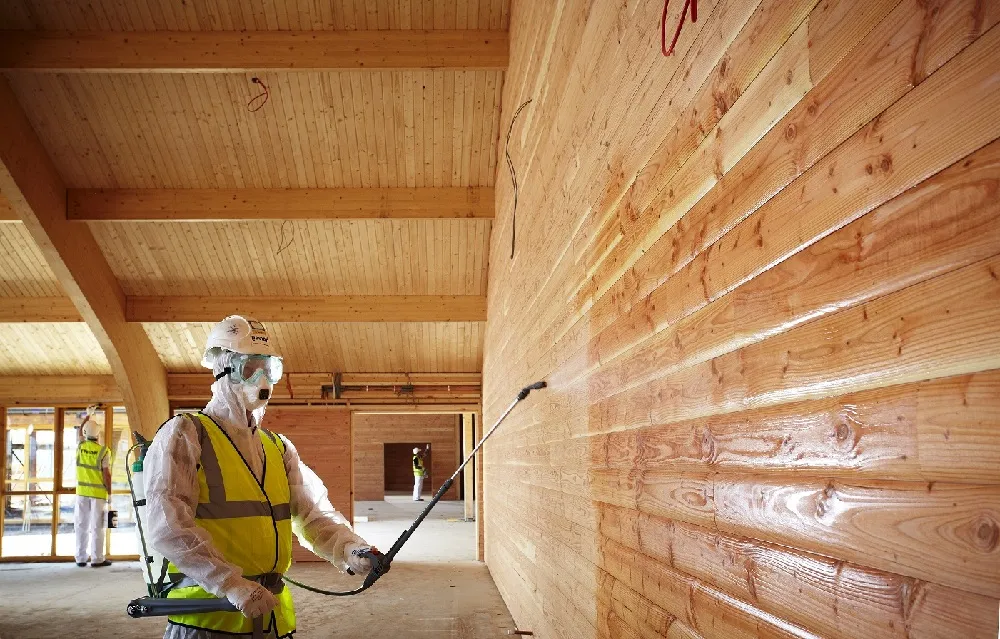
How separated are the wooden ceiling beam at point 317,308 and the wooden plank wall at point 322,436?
93.8 inches

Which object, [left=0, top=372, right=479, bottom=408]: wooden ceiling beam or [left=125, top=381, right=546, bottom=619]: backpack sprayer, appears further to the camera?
[left=0, top=372, right=479, bottom=408]: wooden ceiling beam

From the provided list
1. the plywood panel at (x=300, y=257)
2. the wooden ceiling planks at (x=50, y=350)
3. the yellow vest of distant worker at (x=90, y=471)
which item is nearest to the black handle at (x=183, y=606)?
the plywood panel at (x=300, y=257)

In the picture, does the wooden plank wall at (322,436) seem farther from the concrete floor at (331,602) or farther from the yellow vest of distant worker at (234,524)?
the yellow vest of distant worker at (234,524)

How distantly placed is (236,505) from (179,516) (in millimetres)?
260

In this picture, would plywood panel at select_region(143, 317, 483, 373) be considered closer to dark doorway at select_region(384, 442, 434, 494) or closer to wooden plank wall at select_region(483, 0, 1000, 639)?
wooden plank wall at select_region(483, 0, 1000, 639)

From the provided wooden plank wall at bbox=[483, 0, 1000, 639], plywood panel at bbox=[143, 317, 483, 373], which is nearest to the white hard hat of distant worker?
wooden plank wall at bbox=[483, 0, 1000, 639]

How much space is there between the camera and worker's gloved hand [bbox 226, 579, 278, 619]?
2.83 meters

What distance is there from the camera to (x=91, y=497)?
11367 millimetres

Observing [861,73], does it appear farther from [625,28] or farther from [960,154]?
[625,28]

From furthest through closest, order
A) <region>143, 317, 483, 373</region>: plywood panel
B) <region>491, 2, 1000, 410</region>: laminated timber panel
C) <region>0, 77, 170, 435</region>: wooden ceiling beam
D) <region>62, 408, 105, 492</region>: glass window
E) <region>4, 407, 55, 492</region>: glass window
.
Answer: <region>4, 407, 55, 492</region>: glass window < <region>62, 408, 105, 492</region>: glass window < <region>143, 317, 483, 373</region>: plywood panel < <region>0, 77, 170, 435</region>: wooden ceiling beam < <region>491, 2, 1000, 410</region>: laminated timber panel

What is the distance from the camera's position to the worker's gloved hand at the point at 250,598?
2.83m

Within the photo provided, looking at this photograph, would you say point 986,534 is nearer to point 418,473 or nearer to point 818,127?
point 818,127

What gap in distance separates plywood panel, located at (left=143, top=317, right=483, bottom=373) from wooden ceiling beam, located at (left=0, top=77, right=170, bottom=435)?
331 millimetres

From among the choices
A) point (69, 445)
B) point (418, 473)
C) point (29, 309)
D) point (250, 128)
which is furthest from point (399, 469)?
point (250, 128)
